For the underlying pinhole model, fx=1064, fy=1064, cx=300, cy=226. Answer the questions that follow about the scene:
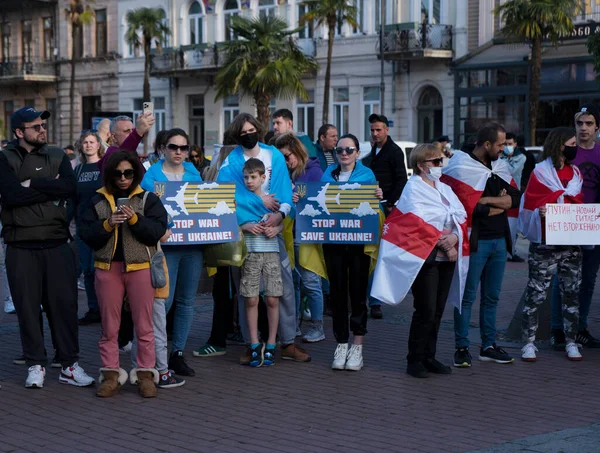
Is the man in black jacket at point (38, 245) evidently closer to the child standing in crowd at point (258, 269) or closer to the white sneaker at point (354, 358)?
the child standing in crowd at point (258, 269)

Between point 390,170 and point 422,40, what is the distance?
87.9 feet

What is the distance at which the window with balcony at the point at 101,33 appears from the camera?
4997cm

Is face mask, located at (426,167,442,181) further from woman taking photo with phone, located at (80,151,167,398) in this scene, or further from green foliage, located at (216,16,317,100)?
green foliage, located at (216,16,317,100)

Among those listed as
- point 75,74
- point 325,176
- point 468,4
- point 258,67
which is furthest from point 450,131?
point 325,176

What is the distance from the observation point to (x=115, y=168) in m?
7.39

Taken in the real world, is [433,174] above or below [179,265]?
above

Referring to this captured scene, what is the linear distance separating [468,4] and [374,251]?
2963 centimetres

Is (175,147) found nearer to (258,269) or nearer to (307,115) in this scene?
(258,269)

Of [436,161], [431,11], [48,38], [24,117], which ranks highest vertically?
[48,38]

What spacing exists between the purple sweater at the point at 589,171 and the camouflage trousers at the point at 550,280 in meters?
0.51

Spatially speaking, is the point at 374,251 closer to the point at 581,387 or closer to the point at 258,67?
the point at 581,387

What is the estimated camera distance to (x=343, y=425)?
6723 mm

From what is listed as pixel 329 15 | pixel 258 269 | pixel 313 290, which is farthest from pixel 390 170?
pixel 329 15

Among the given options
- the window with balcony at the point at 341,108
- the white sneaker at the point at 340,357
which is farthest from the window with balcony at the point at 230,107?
the white sneaker at the point at 340,357
